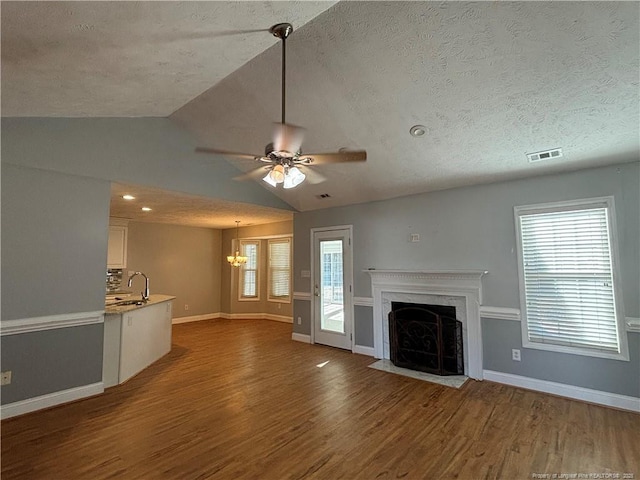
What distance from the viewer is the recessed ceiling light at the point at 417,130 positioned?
3.25 m

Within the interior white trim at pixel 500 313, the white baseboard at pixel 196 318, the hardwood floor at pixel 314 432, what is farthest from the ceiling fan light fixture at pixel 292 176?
the white baseboard at pixel 196 318

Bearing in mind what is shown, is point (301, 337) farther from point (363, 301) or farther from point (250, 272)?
point (250, 272)

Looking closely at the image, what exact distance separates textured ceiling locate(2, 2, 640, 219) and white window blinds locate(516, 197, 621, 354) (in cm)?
58

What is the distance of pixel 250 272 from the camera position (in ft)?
28.0

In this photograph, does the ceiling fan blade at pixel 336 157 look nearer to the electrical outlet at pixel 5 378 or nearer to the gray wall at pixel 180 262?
the electrical outlet at pixel 5 378

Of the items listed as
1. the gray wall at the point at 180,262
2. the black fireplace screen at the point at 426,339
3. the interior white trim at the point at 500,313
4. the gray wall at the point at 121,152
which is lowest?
the black fireplace screen at the point at 426,339

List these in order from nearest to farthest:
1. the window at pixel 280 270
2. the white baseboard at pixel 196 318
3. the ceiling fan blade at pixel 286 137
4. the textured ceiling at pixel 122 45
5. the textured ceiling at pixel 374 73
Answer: the textured ceiling at pixel 122 45 → the textured ceiling at pixel 374 73 → the ceiling fan blade at pixel 286 137 → the white baseboard at pixel 196 318 → the window at pixel 280 270

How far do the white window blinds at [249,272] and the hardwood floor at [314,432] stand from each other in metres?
4.40

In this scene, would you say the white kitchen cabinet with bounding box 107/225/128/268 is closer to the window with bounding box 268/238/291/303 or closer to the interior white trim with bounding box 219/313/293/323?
the interior white trim with bounding box 219/313/293/323

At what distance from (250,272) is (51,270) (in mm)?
5456

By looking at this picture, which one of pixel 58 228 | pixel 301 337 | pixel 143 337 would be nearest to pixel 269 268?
pixel 301 337

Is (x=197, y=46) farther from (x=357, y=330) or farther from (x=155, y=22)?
(x=357, y=330)

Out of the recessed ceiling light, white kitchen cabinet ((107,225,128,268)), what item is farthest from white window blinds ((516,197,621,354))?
white kitchen cabinet ((107,225,128,268))

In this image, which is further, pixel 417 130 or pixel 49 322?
pixel 417 130
